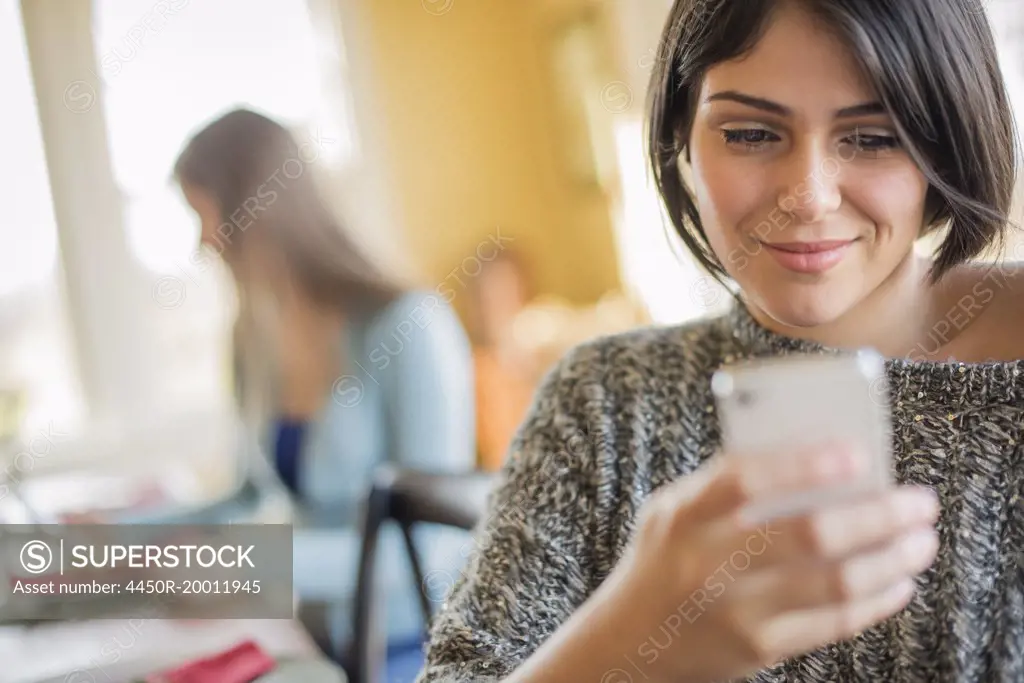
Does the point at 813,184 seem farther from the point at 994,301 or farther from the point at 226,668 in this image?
the point at 226,668

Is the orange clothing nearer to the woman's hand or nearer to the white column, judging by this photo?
the white column

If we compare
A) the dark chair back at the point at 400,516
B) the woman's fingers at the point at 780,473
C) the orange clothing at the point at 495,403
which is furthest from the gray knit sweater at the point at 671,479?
the orange clothing at the point at 495,403

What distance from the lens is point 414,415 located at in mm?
1229

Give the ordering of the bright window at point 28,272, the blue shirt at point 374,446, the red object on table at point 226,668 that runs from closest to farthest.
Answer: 1. the red object on table at point 226,668
2. the blue shirt at point 374,446
3. the bright window at point 28,272

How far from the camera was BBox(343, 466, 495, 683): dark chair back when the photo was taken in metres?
0.89

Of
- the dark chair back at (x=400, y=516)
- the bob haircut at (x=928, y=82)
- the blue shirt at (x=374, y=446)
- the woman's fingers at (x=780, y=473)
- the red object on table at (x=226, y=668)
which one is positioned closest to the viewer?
the woman's fingers at (x=780, y=473)

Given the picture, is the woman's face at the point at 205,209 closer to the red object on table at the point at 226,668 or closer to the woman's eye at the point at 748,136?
the red object on table at the point at 226,668

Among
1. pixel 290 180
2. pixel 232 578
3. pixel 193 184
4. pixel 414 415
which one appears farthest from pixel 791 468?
pixel 193 184

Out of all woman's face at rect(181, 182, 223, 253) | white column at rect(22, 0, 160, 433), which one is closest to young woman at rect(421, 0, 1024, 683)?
woman's face at rect(181, 182, 223, 253)

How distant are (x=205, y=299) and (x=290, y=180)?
1.26 metres

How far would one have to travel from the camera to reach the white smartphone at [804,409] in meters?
0.35

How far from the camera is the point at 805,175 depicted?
1.60 ft

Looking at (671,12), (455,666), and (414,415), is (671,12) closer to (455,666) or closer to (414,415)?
Result: (455,666)

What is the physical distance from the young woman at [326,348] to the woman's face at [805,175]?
737mm
